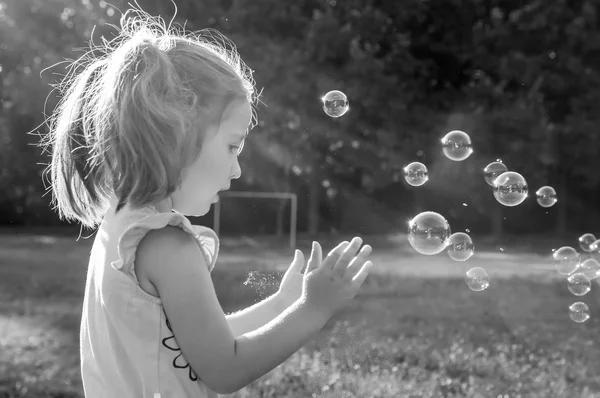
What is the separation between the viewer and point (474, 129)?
15.7m

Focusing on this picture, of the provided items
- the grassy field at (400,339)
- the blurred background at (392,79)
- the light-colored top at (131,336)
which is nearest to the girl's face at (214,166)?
the light-colored top at (131,336)

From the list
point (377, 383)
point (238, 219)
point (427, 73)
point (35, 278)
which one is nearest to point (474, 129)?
point (427, 73)

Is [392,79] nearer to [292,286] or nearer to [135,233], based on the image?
[292,286]

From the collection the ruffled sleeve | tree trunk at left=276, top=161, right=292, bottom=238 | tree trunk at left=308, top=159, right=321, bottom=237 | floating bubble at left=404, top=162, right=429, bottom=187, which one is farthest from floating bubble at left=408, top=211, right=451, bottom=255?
tree trunk at left=308, top=159, right=321, bottom=237

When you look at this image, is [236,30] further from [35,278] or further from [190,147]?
[190,147]

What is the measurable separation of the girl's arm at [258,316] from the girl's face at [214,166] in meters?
0.36

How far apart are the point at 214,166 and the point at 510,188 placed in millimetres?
3249

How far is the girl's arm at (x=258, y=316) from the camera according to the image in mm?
2029

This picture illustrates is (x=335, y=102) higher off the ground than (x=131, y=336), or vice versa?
(x=335, y=102)

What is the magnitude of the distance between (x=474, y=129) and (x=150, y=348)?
14.7 metres

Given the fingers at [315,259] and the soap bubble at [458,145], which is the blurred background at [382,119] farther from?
the fingers at [315,259]

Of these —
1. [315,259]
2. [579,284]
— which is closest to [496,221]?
[579,284]

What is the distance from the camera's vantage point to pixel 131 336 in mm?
1584

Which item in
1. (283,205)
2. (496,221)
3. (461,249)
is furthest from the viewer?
(283,205)
